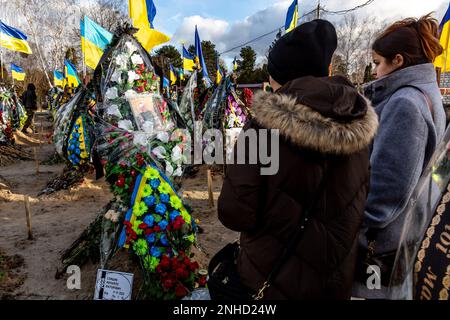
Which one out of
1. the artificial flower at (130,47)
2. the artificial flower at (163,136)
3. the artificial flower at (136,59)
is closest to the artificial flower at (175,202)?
the artificial flower at (163,136)

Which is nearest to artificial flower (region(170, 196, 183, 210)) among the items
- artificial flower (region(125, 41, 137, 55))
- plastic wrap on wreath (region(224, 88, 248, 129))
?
artificial flower (region(125, 41, 137, 55))

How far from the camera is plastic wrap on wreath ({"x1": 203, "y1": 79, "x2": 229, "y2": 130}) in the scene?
770 cm

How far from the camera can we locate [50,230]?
4992mm

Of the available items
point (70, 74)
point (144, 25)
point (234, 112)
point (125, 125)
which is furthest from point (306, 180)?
point (70, 74)

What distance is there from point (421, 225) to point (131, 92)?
2.85 m

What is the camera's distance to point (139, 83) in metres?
3.35

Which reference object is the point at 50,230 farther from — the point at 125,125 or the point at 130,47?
the point at 130,47

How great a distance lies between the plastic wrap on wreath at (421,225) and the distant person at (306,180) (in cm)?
27

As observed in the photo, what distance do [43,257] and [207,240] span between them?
2104 mm

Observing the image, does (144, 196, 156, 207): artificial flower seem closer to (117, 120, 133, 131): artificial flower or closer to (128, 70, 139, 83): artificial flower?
(117, 120, 133, 131): artificial flower

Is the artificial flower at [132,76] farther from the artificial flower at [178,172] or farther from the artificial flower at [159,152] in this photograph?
the artificial flower at [178,172]

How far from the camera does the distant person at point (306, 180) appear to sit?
3.92ft

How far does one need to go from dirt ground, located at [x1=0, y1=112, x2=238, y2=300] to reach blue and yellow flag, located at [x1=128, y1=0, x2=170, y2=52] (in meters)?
1.88
